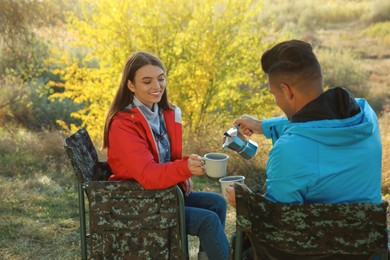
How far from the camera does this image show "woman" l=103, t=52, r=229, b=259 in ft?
7.89

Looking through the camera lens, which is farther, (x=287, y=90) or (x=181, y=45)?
(x=181, y=45)

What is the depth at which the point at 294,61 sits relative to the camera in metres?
1.92

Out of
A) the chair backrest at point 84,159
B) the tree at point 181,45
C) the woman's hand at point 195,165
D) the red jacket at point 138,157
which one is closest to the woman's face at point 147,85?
the red jacket at point 138,157

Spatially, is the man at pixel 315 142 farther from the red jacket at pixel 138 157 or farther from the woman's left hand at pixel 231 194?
the red jacket at pixel 138 157

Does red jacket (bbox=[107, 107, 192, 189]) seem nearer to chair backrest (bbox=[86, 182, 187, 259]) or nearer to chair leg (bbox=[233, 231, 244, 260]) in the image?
chair backrest (bbox=[86, 182, 187, 259])

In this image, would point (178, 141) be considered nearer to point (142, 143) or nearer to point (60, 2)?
point (142, 143)

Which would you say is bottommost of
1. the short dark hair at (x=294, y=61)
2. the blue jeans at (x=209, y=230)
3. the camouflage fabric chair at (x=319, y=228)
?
the blue jeans at (x=209, y=230)

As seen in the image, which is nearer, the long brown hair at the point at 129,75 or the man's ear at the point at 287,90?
the man's ear at the point at 287,90

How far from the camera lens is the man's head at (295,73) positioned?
Result: 1920 mm

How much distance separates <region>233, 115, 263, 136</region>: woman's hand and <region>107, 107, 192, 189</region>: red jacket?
1.53 ft

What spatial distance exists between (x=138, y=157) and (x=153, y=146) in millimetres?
157

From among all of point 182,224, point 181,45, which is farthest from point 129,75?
point 181,45

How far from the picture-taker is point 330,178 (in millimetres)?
1820

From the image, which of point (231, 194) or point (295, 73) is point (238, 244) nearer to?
point (231, 194)
